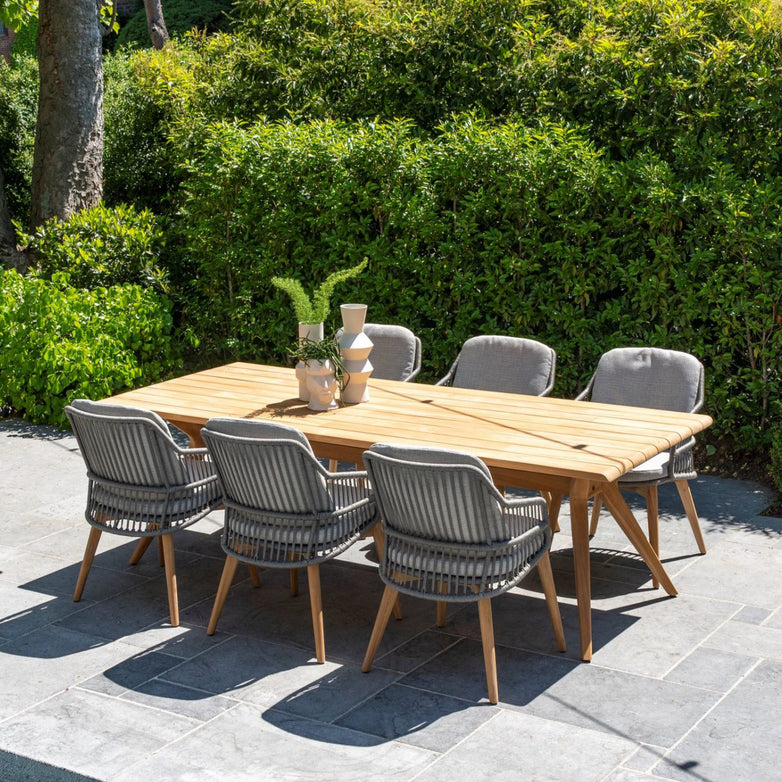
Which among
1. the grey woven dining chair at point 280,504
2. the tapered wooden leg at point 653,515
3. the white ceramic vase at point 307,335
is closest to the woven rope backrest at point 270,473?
the grey woven dining chair at point 280,504

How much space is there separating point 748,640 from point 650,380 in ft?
5.20

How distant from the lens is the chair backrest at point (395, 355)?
6.71 metres

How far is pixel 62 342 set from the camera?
8.24 m

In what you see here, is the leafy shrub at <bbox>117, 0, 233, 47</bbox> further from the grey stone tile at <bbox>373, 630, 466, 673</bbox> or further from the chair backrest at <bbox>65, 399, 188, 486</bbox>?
the grey stone tile at <bbox>373, 630, 466, 673</bbox>

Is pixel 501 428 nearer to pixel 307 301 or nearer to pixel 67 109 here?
pixel 307 301

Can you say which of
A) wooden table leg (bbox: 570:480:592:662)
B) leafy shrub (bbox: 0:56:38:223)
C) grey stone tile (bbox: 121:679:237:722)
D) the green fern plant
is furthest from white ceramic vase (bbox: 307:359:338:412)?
leafy shrub (bbox: 0:56:38:223)

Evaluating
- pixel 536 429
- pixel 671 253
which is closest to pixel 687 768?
pixel 536 429

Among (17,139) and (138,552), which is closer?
(138,552)

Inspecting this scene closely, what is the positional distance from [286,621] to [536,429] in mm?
1379

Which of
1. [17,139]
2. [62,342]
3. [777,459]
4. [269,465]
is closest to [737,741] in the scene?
[269,465]

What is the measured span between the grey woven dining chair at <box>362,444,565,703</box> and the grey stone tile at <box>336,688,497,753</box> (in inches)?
5.7

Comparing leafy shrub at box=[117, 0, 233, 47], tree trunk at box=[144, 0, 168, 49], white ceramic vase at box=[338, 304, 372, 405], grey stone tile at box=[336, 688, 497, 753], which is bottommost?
grey stone tile at box=[336, 688, 497, 753]

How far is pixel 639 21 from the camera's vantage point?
306 inches

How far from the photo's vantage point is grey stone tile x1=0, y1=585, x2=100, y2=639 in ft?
16.4
